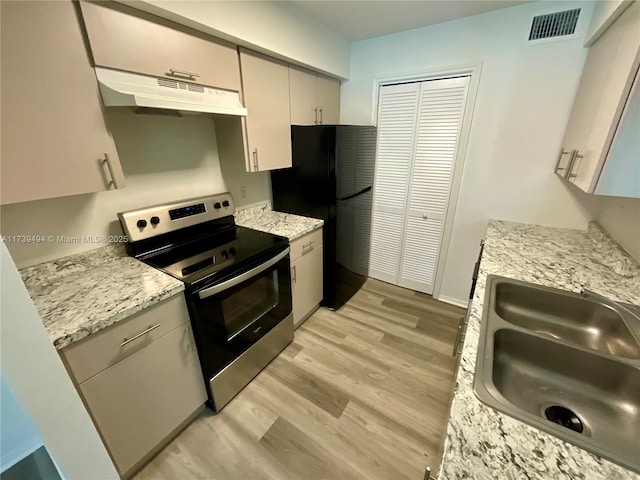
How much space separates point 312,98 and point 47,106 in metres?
1.73

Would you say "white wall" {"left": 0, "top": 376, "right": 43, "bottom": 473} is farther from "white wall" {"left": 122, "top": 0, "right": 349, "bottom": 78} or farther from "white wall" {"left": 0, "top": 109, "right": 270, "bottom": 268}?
"white wall" {"left": 122, "top": 0, "right": 349, "bottom": 78}

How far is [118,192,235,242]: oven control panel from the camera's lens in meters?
1.45

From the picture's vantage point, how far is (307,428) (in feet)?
4.96

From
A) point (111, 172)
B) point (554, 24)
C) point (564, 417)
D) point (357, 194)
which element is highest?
point (554, 24)

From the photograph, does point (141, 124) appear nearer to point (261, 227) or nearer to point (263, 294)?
point (261, 227)

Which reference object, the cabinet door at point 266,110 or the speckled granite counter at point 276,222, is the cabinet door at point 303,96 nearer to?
the cabinet door at point 266,110

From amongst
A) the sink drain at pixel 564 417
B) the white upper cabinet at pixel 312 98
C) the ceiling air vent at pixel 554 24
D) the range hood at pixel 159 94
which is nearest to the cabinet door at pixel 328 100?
the white upper cabinet at pixel 312 98

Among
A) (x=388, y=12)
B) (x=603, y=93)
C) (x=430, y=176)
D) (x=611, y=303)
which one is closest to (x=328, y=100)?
(x=388, y=12)

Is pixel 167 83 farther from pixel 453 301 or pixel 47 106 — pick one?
pixel 453 301

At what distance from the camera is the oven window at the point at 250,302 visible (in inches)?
58.8

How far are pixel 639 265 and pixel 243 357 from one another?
7.05 ft

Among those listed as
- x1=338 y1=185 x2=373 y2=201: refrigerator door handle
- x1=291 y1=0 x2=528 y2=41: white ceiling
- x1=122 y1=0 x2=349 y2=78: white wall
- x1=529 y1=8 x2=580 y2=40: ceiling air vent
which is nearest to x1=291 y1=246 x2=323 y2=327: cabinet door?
x1=338 y1=185 x2=373 y2=201: refrigerator door handle

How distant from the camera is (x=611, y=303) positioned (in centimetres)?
103

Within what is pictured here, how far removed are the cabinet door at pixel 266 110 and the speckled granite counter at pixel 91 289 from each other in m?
0.94
